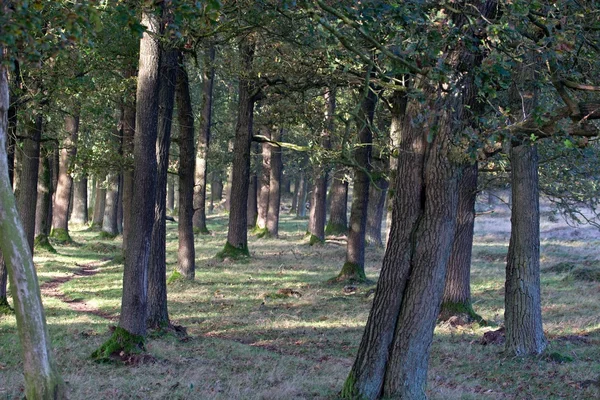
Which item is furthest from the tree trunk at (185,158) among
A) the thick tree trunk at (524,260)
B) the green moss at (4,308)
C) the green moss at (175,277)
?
the thick tree trunk at (524,260)

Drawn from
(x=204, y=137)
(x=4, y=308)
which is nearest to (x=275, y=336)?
(x=4, y=308)

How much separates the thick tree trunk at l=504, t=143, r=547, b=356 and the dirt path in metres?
8.79

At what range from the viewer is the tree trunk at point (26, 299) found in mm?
5648

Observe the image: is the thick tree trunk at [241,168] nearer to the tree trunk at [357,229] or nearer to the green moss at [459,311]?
the tree trunk at [357,229]

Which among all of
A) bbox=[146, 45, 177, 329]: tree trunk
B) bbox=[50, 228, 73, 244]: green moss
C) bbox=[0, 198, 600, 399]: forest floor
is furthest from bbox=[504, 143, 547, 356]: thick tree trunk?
bbox=[50, 228, 73, 244]: green moss

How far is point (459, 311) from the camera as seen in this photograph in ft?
48.8

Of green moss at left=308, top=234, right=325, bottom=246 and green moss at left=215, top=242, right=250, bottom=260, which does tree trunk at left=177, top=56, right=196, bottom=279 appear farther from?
green moss at left=308, top=234, right=325, bottom=246

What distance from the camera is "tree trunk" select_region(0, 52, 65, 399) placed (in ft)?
18.5

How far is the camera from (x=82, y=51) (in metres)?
12.6

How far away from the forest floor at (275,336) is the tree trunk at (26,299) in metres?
1.08

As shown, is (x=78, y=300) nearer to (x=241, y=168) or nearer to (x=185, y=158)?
(x=185, y=158)

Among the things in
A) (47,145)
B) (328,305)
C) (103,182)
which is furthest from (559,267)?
(103,182)

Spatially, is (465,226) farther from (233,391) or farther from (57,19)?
(57,19)

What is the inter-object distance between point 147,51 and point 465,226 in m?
7.68
